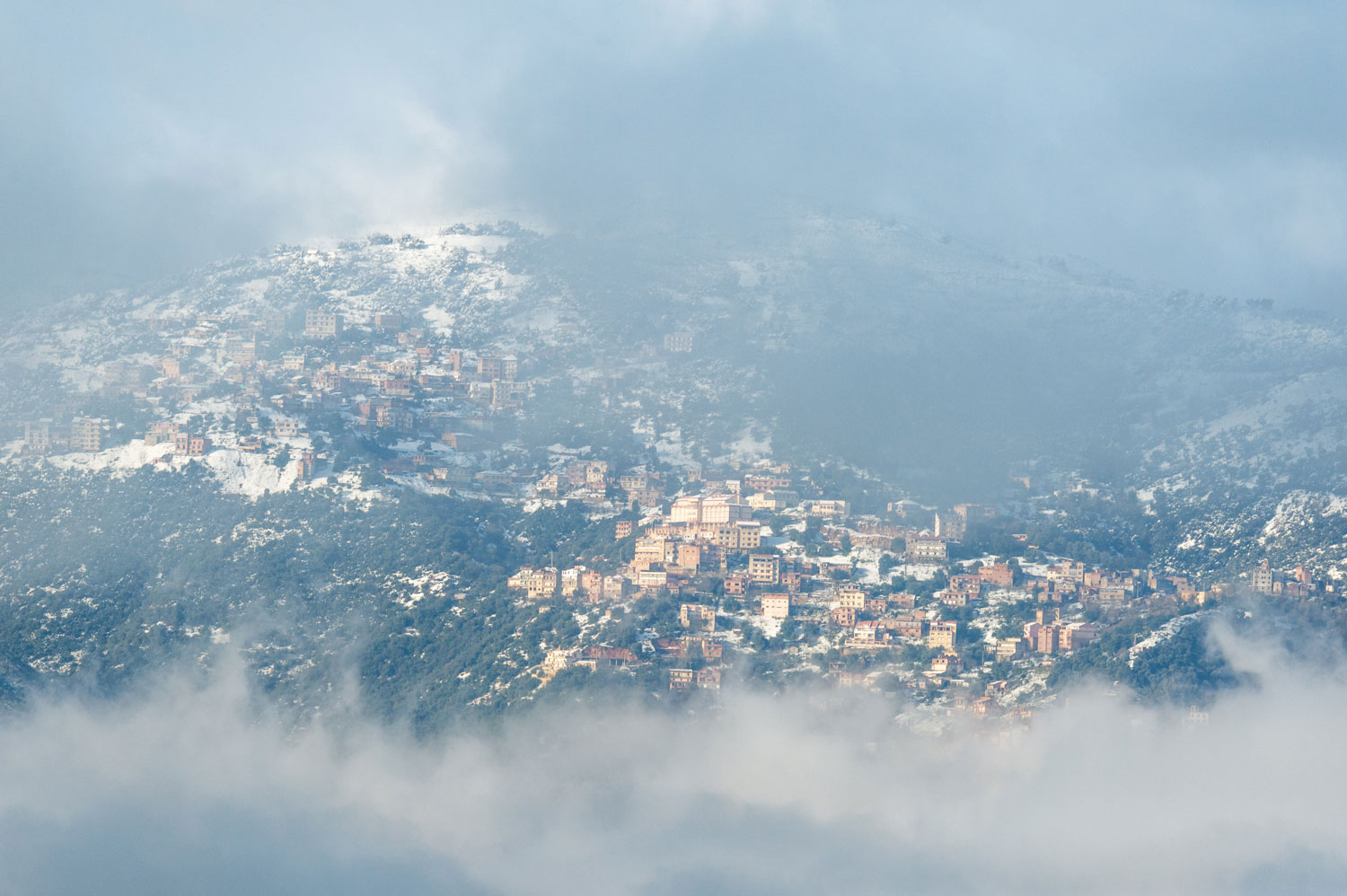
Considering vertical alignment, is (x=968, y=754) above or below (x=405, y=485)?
Result: below

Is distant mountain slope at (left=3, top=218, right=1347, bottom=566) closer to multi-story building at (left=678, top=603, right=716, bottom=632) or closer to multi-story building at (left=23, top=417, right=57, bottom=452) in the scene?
multi-story building at (left=23, top=417, right=57, bottom=452)

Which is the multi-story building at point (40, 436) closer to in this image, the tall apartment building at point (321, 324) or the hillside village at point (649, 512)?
the hillside village at point (649, 512)

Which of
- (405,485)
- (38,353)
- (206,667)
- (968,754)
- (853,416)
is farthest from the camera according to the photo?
(38,353)

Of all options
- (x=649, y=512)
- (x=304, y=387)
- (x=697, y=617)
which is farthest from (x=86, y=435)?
(x=697, y=617)

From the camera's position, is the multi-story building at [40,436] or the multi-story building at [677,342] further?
the multi-story building at [677,342]

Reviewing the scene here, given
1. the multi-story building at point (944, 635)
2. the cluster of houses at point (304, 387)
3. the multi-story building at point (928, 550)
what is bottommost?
the multi-story building at point (944, 635)

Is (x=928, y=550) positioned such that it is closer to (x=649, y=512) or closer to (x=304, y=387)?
(x=649, y=512)

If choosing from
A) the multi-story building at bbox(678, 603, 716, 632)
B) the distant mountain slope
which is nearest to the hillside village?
the multi-story building at bbox(678, 603, 716, 632)

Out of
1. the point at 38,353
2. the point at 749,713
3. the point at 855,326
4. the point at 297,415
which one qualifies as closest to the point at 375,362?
the point at 297,415

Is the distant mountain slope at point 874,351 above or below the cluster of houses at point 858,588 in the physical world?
above

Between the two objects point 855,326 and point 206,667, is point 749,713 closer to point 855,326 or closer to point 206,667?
point 206,667

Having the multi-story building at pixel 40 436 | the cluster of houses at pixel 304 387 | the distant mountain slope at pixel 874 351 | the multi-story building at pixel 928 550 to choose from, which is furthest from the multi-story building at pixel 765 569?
the multi-story building at pixel 40 436
